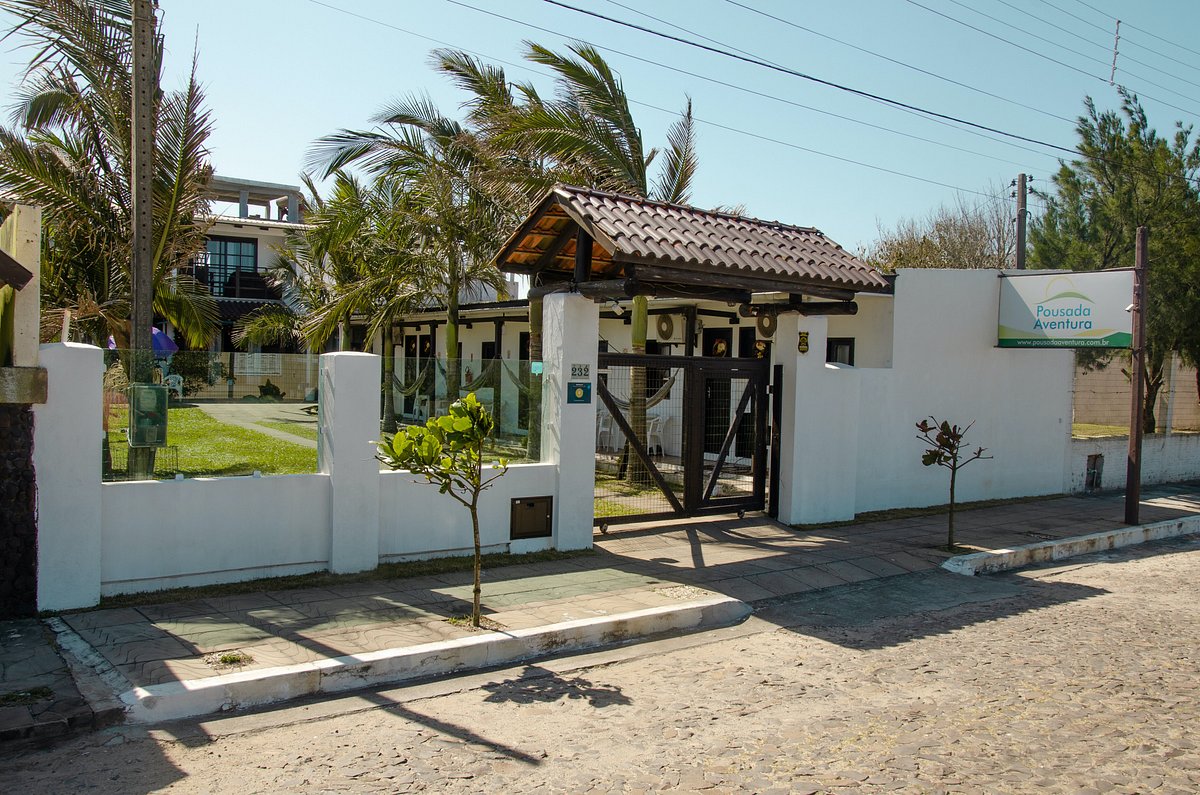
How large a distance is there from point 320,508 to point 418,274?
826cm

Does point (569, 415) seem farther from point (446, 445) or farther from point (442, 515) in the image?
point (446, 445)

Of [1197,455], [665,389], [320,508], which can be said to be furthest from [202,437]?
[1197,455]

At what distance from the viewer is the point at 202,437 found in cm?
746

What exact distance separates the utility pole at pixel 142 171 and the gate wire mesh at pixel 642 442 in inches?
185

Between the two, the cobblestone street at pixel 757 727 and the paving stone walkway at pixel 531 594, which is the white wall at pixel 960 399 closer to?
the paving stone walkway at pixel 531 594

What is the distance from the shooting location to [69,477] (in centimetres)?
666

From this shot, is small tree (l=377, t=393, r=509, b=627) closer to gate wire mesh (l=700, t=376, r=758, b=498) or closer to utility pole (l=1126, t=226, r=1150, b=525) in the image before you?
gate wire mesh (l=700, t=376, r=758, b=498)

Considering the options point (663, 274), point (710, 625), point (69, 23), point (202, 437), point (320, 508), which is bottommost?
point (710, 625)

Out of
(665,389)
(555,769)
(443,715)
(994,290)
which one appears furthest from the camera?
(994,290)

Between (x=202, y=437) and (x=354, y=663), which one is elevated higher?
(x=202, y=437)

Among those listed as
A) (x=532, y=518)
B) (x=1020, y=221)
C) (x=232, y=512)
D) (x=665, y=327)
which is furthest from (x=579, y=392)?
(x=1020, y=221)

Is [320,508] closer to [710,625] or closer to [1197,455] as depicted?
[710,625]

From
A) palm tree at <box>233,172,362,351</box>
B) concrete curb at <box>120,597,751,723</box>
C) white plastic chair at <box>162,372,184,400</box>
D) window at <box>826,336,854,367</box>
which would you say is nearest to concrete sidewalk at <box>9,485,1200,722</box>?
concrete curb at <box>120,597,751,723</box>

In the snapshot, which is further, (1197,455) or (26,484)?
(1197,455)
